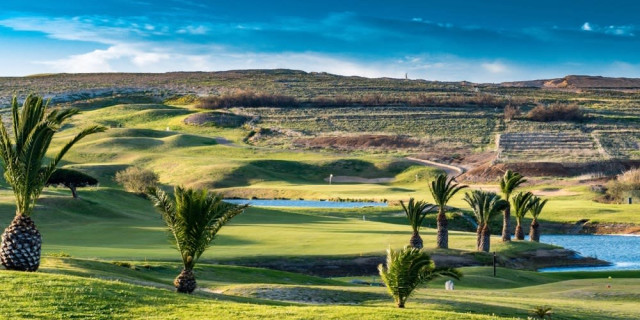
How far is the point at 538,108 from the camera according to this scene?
145 metres

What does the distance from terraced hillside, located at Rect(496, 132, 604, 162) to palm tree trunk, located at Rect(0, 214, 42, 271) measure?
275 ft

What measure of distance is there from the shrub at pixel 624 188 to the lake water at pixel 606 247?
640 inches

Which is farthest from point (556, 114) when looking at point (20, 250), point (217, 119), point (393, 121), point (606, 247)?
point (20, 250)

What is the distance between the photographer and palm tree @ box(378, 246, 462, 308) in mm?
23406

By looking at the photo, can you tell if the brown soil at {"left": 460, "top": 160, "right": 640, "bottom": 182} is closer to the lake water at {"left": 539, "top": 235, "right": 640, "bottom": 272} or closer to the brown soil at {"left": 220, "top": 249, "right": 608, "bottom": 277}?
the lake water at {"left": 539, "top": 235, "right": 640, "bottom": 272}

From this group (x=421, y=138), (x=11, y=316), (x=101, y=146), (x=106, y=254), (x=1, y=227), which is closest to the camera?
(x=11, y=316)

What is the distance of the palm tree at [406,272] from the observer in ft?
76.8

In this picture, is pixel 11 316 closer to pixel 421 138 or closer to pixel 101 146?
pixel 101 146

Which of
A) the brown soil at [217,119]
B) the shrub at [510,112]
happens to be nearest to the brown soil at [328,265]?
the brown soil at [217,119]

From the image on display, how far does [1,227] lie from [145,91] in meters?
154

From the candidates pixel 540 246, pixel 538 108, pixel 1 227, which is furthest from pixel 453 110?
pixel 1 227

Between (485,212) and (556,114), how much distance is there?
98.2m

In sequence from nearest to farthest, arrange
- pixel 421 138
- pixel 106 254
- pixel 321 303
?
pixel 321 303 < pixel 106 254 < pixel 421 138

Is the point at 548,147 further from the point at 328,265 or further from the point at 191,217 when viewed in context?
the point at 191,217
